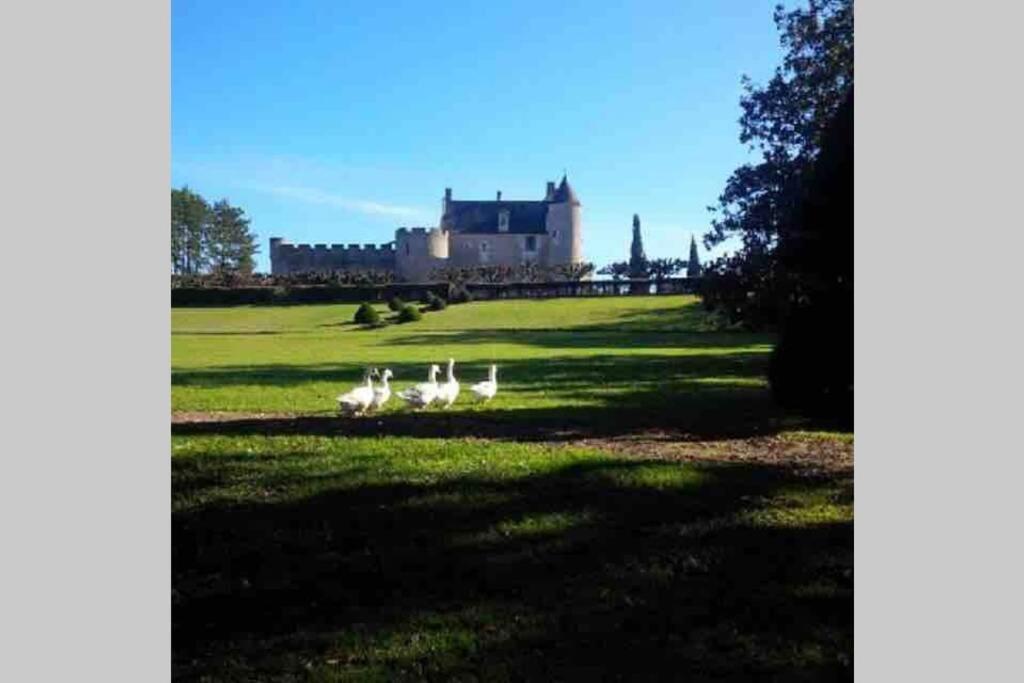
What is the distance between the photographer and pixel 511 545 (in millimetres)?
5508

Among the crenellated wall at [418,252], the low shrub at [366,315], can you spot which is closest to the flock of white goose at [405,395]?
the crenellated wall at [418,252]

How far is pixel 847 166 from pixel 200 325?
34.7 feet

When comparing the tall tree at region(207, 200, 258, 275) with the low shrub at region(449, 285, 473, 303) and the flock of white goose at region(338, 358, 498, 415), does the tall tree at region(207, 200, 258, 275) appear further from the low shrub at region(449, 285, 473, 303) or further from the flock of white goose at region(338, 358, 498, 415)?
the low shrub at region(449, 285, 473, 303)

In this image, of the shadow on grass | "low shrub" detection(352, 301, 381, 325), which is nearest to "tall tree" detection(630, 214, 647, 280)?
"low shrub" detection(352, 301, 381, 325)

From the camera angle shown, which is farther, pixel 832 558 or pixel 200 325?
pixel 200 325

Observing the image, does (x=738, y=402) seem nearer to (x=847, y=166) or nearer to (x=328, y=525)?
(x=847, y=166)

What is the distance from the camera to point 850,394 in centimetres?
973

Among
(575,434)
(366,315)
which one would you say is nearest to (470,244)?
(366,315)

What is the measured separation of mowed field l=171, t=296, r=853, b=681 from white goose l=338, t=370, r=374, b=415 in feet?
0.92

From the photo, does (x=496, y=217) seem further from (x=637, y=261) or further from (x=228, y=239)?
(x=228, y=239)

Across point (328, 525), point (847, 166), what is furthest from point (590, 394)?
point (328, 525)

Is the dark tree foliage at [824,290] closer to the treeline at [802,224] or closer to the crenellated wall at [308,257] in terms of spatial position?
the treeline at [802,224]

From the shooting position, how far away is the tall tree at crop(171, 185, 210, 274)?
31.0 ft

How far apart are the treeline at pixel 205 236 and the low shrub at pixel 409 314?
1227cm
